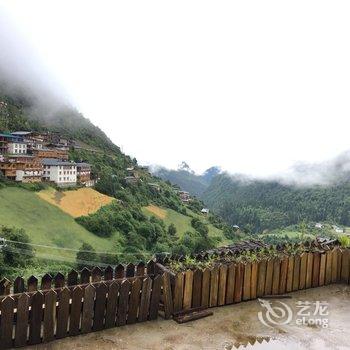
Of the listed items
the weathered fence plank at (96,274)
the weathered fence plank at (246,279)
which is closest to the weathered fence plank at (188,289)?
the weathered fence plank at (246,279)

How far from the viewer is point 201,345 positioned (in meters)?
7.56

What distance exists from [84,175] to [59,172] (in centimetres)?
1227

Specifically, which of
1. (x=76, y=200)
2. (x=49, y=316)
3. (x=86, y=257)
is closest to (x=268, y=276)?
(x=49, y=316)

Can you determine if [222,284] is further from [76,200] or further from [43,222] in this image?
[76,200]

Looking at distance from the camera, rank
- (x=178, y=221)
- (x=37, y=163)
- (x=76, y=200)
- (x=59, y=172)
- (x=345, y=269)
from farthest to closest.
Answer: (x=178, y=221) → (x=59, y=172) → (x=37, y=163) → (x=76, y=200) → (x=345, y=269)

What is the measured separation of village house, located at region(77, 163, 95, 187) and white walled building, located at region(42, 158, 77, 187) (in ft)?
12.0

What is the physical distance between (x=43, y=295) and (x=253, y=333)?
4100 mm

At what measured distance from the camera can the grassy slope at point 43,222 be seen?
89250 mm

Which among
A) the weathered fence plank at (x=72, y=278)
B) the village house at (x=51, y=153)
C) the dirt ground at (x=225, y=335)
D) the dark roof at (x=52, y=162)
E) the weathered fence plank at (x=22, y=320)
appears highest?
the village house at (x=51, y=153)

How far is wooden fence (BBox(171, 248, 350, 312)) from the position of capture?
342 inches

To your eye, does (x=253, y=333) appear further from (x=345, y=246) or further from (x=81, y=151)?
(x=81, y=151)

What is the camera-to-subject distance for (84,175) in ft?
432

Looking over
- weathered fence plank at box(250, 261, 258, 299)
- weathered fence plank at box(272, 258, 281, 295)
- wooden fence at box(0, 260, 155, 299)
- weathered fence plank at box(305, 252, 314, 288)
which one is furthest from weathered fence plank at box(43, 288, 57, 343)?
weathered fence plank at box(305, 252, 314, 288)

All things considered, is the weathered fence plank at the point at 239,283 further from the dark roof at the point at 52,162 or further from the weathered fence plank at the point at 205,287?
the dark roof at the point at 52,162
